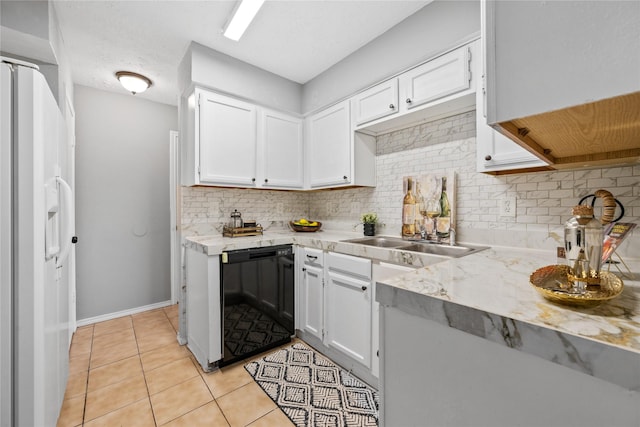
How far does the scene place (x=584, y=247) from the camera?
0.65m

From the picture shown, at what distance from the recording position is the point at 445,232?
2.02 m

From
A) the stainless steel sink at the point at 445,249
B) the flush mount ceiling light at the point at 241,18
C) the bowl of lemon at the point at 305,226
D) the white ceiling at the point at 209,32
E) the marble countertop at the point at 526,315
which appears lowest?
the stainless steel sink at the point at 445,249

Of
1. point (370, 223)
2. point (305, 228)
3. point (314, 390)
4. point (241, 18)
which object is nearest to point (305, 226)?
point (305, 228)

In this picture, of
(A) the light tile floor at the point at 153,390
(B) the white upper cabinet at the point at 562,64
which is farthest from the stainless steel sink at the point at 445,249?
(A) the light tile floor at the point at 153,390

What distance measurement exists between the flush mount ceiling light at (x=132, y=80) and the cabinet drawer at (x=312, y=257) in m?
2.44

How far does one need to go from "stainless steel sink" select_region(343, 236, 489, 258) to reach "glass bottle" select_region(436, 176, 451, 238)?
11 centimetres

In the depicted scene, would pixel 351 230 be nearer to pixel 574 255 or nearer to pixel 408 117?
pixel 408 117

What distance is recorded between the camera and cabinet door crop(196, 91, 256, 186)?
7.53 ft

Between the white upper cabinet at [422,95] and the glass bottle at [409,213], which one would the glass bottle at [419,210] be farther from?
the white upper cabinet at [422,95]

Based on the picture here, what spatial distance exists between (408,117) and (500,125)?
5.31 feet

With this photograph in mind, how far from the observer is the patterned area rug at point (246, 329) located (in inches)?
79.4

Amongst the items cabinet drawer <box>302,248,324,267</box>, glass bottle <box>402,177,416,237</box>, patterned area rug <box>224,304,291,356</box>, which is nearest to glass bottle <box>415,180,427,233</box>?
glass bottle <box>402,177,416,237</box>

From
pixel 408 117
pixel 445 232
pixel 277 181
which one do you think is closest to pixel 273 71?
pixel 277 181

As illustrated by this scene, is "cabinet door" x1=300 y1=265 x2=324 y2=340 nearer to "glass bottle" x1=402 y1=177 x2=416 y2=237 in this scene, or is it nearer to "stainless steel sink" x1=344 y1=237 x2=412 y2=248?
"stainless steel sink" x1=344 y1=237 x2=412 y2=248
